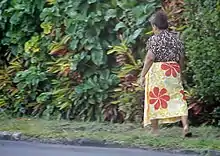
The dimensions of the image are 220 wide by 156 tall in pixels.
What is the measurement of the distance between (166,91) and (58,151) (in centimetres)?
176

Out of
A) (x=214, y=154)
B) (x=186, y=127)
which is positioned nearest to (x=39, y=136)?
(x=186, y=127)

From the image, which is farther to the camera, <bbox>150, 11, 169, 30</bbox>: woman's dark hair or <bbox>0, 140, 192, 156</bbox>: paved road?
<bbox>150, 11, 169, 30</bbox>: woman's dark hair

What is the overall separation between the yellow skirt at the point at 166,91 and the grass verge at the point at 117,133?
35 cm

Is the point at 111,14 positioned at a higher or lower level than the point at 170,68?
higher

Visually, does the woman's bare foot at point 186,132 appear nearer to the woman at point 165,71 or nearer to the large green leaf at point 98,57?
the woman at point 165,71

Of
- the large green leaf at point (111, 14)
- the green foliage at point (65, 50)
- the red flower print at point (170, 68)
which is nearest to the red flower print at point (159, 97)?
the red flower print at point (170, 68)

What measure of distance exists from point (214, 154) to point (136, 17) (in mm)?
3928

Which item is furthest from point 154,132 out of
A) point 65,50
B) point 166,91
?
point 65,50

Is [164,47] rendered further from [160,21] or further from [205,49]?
[205,49]

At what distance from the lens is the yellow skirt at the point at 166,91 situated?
9.76 metres

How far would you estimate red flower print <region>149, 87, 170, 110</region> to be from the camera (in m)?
9.82

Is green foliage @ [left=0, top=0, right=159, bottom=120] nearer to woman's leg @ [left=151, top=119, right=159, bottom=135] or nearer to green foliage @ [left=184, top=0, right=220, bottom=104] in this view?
green foliage @ [left=184, top=0, right=220, bottom=104]

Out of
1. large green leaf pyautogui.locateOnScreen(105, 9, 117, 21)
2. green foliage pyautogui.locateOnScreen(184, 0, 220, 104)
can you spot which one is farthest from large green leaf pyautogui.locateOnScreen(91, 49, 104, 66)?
green foliage pyautogui.locateOnScreen(184, 0, 220, 104)

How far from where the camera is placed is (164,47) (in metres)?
9.73
